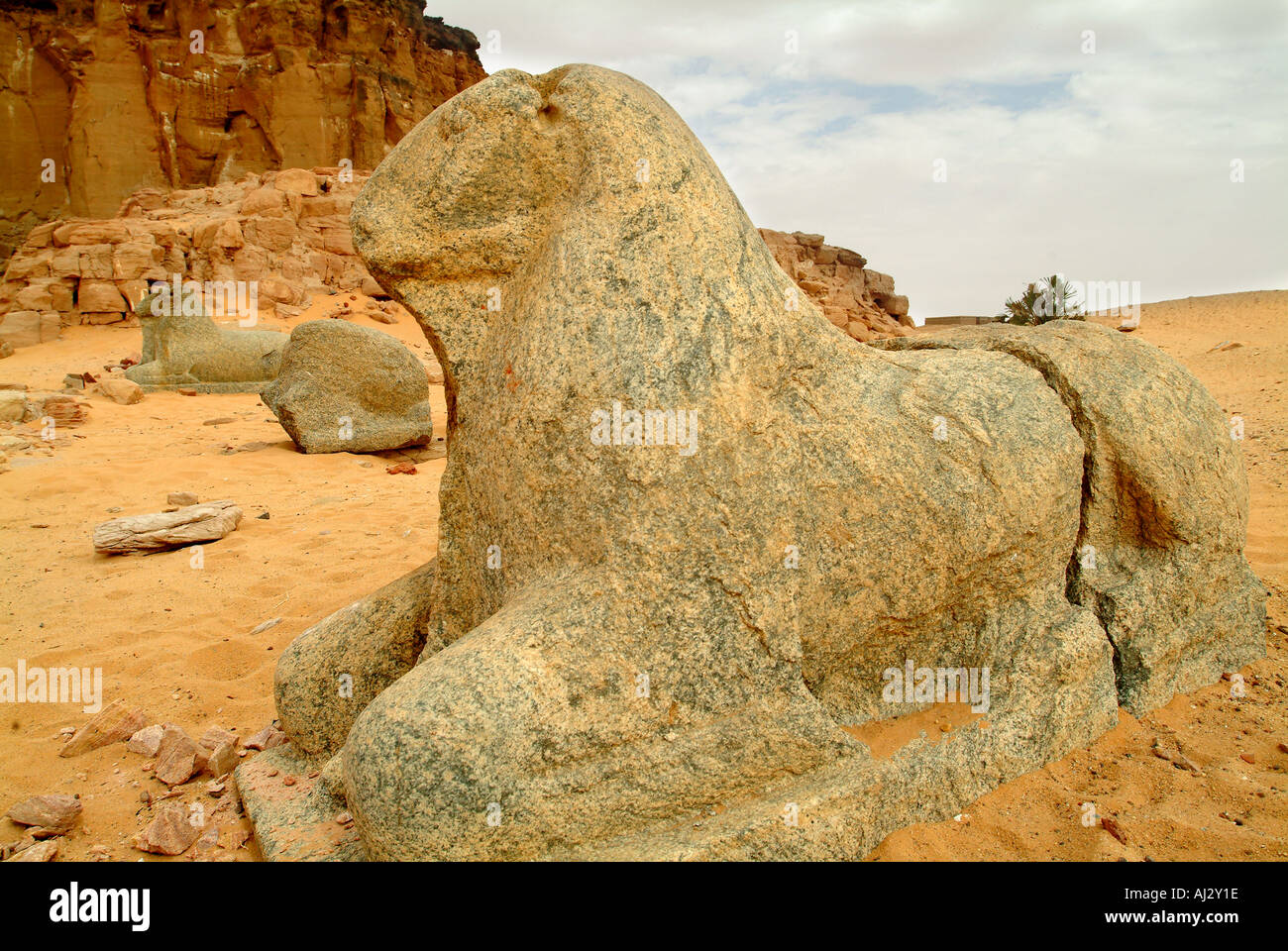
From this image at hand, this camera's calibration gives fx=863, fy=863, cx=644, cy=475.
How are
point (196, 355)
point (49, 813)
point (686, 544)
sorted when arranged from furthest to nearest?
point (196, 355)
point (49, 813)
point (686, 544)

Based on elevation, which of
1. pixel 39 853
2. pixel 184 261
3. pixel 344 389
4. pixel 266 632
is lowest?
pixel 39 853

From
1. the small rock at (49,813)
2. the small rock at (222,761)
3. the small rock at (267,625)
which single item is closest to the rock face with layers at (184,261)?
the small rock at (267,625)

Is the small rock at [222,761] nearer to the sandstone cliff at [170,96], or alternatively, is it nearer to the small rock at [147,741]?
the small rock at [147,741]

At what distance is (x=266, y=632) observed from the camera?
3611mm

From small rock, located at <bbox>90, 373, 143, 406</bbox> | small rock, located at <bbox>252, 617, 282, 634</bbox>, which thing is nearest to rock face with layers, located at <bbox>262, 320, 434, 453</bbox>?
small rock, located at <bbox>90, 373, 143, 406</bbox>

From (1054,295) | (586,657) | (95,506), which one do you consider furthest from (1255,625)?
(1054,295)

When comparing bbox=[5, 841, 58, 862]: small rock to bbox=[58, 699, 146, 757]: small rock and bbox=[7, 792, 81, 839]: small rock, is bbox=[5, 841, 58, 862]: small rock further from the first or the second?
bbox=[58, 699, 146, 757]: small rock

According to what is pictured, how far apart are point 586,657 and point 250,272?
16149mm

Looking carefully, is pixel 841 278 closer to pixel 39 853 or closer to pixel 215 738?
pixel 215 738

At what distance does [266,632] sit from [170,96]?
80.5 feet

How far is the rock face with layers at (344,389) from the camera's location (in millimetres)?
6934

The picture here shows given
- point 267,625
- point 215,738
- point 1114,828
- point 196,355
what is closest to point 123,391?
point 196,355

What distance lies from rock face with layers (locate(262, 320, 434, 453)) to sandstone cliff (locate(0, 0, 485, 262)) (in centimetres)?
1929

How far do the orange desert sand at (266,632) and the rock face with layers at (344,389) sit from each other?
0.20 m
